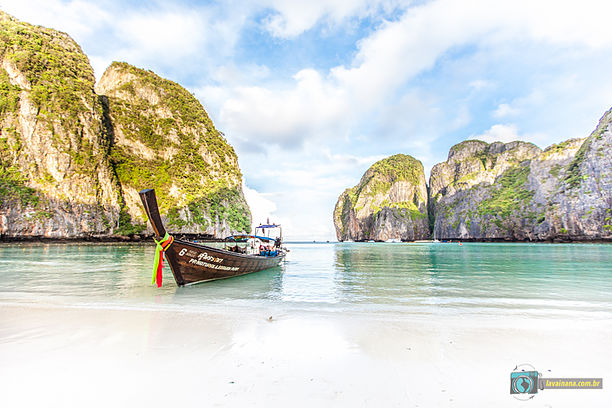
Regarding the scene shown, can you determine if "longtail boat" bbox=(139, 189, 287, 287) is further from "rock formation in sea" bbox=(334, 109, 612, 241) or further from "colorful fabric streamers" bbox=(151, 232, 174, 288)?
"rock formation in sea" bbox=(334, 109, 612, 241)

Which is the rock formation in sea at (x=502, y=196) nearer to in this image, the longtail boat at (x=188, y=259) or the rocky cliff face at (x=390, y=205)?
the rocky cliff face at (x=390, y=205)

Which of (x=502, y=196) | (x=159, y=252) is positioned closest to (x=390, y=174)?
(x=502, y=196)

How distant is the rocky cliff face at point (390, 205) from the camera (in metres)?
154

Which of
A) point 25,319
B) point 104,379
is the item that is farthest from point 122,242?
point 104,379

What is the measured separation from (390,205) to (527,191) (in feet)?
236

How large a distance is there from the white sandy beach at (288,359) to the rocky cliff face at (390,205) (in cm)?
15050

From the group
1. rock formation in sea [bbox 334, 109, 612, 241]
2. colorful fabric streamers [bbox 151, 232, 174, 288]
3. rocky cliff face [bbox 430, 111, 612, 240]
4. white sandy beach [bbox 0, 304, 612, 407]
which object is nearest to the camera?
white sandy beach [bbox 0, 304, 612, 407]

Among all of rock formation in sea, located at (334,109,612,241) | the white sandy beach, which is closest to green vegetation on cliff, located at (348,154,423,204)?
rock formation in sea, located at (334,109,612,241)

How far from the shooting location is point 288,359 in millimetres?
4020

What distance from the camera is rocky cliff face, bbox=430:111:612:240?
71.6m

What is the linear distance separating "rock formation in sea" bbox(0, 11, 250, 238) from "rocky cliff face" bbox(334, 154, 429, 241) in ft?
296

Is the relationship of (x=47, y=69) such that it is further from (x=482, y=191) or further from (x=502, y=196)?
(x=482, y=191)

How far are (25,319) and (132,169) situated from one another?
8168 centimetres

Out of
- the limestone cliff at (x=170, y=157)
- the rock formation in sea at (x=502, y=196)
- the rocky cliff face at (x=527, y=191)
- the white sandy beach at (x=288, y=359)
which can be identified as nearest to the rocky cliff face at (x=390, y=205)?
the rock formation in sea at (x=502, y=196)
